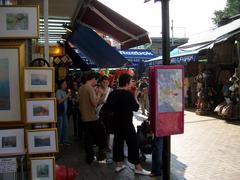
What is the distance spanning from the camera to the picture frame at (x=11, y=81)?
4113mm

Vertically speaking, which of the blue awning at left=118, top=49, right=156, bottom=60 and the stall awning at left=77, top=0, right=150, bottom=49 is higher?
the blue awning at left=118, top=49, right=156, bottom=60

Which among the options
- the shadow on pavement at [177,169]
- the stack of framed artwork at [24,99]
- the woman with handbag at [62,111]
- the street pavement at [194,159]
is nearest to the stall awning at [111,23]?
the woman with handbag at [62,111]

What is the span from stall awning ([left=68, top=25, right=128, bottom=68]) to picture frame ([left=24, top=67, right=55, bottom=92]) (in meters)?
6.34

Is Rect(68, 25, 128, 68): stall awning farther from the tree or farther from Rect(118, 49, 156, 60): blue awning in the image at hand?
the tree

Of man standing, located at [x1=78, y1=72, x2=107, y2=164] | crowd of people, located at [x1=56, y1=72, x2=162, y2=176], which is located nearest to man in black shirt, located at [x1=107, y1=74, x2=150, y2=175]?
crowd of people, located at [x1=56, y1=72, x2=162, y2=176]

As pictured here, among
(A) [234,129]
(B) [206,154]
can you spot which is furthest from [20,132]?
(A) [234,129]

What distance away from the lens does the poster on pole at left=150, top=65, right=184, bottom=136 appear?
177 inches

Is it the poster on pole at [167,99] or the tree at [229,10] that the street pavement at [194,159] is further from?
the tree at [229,10]

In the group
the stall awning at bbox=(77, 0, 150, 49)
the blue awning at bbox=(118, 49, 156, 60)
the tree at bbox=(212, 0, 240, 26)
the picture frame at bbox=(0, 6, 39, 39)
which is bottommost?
the picture frame at bbox=(0, 6, 39, 39)

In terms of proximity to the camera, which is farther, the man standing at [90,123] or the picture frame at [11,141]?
the man standing at [90,123]

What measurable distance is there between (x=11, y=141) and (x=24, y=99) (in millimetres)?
492

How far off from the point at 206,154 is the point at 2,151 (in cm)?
531

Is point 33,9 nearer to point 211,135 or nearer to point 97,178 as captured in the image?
point 97,178

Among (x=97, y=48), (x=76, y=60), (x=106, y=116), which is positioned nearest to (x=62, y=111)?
(x=106, y=116)
